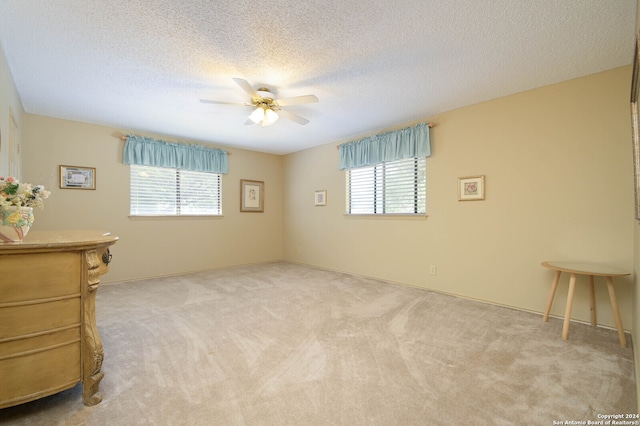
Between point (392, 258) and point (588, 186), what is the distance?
230 centimetres

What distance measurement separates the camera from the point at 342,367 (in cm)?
189

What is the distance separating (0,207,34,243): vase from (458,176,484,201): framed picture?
12.5ft

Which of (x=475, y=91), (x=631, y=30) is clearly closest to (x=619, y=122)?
(x=631, y=30)

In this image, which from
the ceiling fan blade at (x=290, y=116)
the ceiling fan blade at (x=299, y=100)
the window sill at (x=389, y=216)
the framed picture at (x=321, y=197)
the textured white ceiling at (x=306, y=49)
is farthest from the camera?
the framed picture at (x=321, y=197)

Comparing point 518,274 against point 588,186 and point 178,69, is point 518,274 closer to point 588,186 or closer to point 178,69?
point 588,186

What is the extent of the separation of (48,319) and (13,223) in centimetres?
51

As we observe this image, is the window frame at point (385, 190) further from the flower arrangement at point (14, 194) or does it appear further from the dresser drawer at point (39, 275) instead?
the flower arrangement at point (14, 194)

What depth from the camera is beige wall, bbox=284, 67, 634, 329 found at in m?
2.51

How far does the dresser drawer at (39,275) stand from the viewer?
4.33 feet

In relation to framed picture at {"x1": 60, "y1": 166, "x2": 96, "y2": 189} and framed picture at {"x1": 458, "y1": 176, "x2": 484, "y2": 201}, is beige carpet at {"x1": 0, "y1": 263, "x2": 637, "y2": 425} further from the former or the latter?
framed picture at {"x1": 60, "y1": 166, "x2": 96, "y2": 189}

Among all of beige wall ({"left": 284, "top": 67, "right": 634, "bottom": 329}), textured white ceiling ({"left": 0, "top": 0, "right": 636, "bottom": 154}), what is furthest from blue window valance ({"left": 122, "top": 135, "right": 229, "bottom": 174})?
beige wall ({"left": 284, "top": 67, "right": 634, "bottom": 329})

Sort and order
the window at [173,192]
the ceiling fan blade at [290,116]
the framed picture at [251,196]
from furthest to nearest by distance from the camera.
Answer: the framed picture at [251,196]
the window at [173,192]
the ceiling fan blade at [290,116]

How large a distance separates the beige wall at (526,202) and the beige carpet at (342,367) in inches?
13.3

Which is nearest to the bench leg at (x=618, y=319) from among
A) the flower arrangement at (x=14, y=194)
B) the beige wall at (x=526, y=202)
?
the beige wall at (x=526, y=202)
